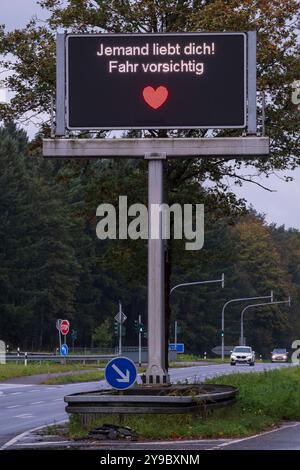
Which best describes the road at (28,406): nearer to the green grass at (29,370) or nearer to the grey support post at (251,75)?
the green grass at (29,370)

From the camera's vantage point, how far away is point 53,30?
99.7ft

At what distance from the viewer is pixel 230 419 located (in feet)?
78.6

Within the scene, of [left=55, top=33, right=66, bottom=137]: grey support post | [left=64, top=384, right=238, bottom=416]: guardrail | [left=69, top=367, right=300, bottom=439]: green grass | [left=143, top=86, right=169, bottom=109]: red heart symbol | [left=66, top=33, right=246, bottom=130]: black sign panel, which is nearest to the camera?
[left=69, top=367, right=300, bottom=439]: green grass

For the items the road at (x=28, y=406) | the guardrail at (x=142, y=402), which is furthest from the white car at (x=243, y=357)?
the guardrail at (x=142, y=402)

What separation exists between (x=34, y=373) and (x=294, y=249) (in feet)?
409

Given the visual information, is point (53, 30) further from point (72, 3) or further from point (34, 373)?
point (34, 373)

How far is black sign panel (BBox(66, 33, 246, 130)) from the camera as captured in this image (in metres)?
22.2

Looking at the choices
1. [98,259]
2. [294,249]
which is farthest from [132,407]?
[294,249]

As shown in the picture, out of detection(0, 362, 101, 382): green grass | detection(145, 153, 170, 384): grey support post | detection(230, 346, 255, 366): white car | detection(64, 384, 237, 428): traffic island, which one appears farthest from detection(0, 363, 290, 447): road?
detection(230, 346, 255, 366): white car

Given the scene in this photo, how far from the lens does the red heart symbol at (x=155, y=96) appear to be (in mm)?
22281

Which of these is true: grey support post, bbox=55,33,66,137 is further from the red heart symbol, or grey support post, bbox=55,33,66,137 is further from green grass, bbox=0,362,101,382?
green grass, bbox=0,362,101,382

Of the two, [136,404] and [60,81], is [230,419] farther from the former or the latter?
[60,81]

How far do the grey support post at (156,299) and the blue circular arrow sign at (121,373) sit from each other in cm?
232

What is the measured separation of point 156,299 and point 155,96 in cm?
404
